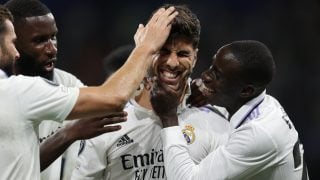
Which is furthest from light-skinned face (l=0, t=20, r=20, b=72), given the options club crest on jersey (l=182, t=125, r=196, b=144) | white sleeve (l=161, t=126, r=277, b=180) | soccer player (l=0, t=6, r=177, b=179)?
club crest on jersey (l=182, t=125, r=196, b=144)

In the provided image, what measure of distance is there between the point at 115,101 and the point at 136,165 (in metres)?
0.48

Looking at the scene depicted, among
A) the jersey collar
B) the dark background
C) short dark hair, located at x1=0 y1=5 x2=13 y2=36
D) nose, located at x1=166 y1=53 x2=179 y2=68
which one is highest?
short dark hair, located at x1=0 y1=5 x2=13 y2=36

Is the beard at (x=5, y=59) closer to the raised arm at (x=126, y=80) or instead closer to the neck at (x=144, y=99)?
the raised arm at (x=126, y=80)

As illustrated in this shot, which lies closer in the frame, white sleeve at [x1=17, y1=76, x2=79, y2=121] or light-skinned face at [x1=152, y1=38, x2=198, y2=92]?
white sleeve at [x1=17, y1=76, x2=79, y2=121]

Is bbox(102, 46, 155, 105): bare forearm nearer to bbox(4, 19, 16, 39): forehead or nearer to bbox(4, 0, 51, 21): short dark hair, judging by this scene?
bbox(4, 19, 16, 39): forehead

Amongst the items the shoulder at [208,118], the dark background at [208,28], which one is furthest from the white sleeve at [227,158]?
the dark background at [208,28]

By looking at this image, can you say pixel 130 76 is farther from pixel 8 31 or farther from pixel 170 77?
pixel 8 31

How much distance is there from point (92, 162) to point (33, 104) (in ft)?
1.96

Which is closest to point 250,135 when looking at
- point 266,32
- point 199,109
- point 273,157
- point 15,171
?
point 273,157

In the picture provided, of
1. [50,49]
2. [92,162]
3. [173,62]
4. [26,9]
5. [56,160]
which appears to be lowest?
[56,160]

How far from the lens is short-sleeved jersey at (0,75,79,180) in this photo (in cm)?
286

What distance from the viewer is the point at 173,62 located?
3.35 metres

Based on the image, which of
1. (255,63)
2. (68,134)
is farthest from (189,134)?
(68,134)

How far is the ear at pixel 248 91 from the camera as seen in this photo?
347 centimetres
